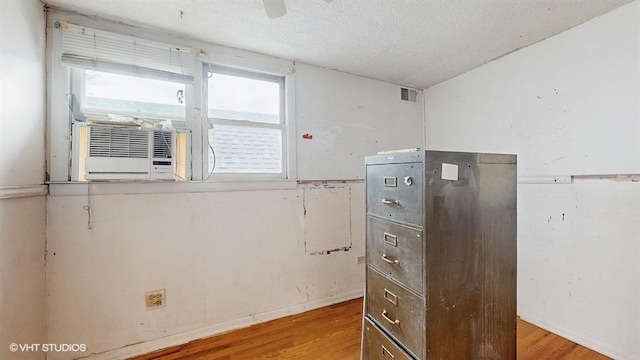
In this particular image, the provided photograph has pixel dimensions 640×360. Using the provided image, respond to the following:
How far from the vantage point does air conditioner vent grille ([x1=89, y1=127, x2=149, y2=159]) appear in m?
1.57

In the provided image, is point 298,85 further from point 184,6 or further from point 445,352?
point 445,352

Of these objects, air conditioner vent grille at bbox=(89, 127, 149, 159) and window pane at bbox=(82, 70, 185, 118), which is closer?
air conditioner vent grille at bbox=(89, 127, 149, 159)

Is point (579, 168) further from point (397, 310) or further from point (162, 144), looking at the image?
point (162, 144)

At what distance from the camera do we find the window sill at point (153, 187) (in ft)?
5.25

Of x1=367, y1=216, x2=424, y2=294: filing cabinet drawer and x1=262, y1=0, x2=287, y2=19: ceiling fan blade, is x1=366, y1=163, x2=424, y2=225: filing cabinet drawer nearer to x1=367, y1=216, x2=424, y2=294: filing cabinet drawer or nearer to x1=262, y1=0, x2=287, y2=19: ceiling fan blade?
x1=367, y1=216, x2=424, y2=294: filing cabinet drawer

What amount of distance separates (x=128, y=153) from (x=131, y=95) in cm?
46

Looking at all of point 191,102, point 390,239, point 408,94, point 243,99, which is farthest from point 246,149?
point 408,94

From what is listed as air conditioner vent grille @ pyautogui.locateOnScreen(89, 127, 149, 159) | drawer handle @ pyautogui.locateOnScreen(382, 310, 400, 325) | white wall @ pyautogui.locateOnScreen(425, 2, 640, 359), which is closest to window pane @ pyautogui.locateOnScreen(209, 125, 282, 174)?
air conditioner vent grille @ pyautogui.locateOnScreen(89, 127, 149, 159)

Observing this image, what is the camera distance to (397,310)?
4.43ft

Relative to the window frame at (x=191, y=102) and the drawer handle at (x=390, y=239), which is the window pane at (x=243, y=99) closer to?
the window frame at (x=191, y=102)

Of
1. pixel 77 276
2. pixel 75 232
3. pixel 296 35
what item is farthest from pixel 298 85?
pixel 77 276

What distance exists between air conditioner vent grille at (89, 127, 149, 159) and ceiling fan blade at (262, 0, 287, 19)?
1061 millimetres

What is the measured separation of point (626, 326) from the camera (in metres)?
1.59

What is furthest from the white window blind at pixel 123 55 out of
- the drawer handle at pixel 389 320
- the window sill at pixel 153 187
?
the drawer handle at pixel 389 320
